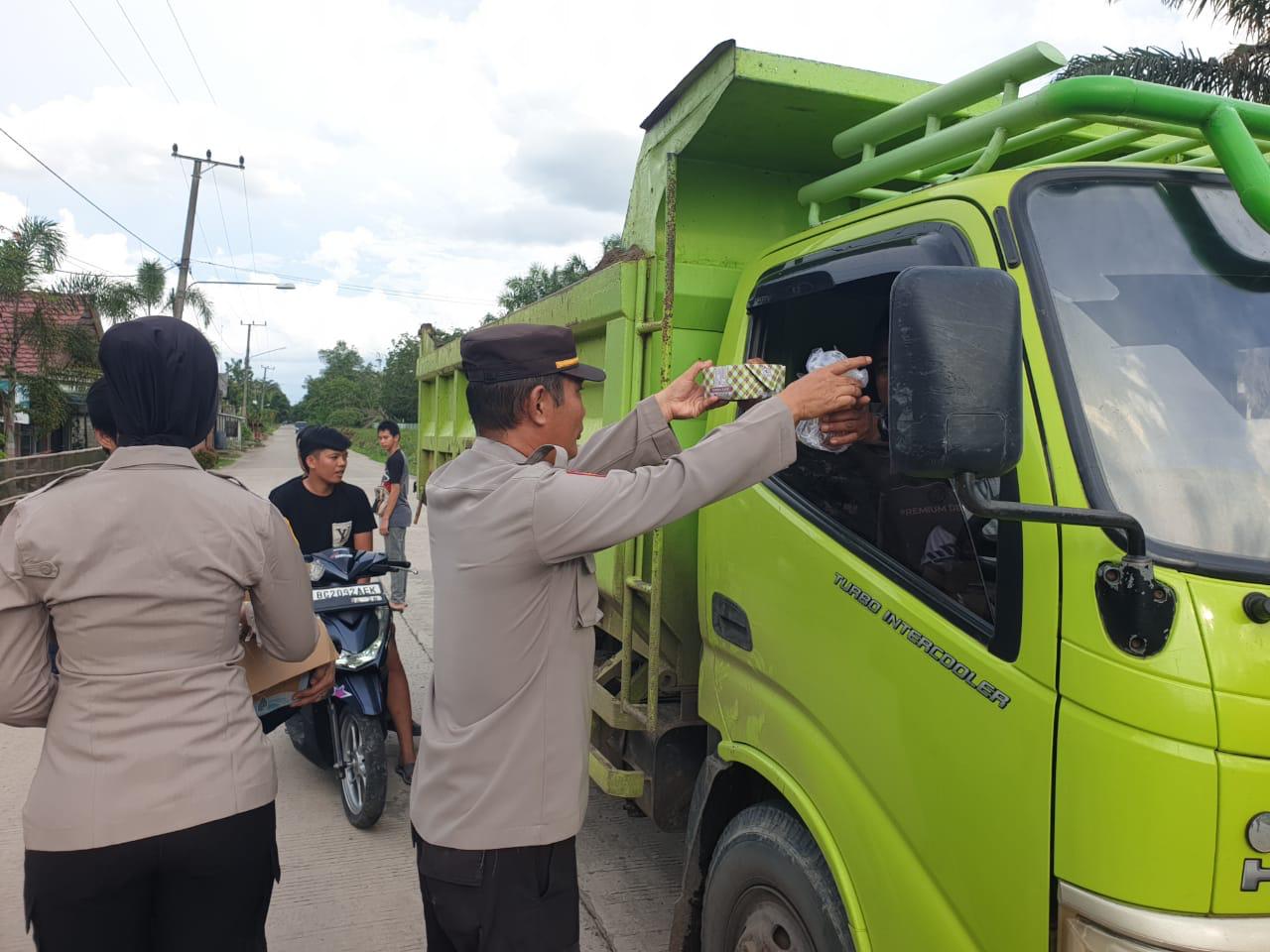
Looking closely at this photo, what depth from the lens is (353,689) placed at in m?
4.34

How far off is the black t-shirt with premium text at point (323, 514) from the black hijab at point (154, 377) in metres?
2.96

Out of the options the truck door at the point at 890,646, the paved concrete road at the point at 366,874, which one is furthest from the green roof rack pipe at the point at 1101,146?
the paved concrete road at the point at 366,874

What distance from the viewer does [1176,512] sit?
4.92ft

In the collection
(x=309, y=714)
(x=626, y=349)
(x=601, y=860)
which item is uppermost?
(x=626, y=349)

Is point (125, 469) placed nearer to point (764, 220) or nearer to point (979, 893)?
point (979, 893)

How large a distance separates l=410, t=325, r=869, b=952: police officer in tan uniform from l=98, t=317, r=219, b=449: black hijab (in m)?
0.54

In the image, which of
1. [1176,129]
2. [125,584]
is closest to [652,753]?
[125,584]

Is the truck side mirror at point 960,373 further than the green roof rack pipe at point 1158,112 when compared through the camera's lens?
No

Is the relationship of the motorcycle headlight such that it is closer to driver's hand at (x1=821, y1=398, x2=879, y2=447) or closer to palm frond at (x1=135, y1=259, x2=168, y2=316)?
driver's hand at (x1=821, y1=398, x2=879, y2=447)

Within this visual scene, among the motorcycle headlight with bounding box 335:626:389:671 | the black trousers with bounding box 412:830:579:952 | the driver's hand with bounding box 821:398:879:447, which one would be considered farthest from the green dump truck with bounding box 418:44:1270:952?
the motorcycle headlight with bounding box 335:626:389:671

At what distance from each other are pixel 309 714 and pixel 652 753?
2539mm

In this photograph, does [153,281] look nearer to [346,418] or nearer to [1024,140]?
[1024,140]

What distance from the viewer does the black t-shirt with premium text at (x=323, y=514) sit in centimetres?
484

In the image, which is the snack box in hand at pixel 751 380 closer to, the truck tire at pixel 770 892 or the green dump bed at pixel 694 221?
the green dump bed at pixel 694 221
